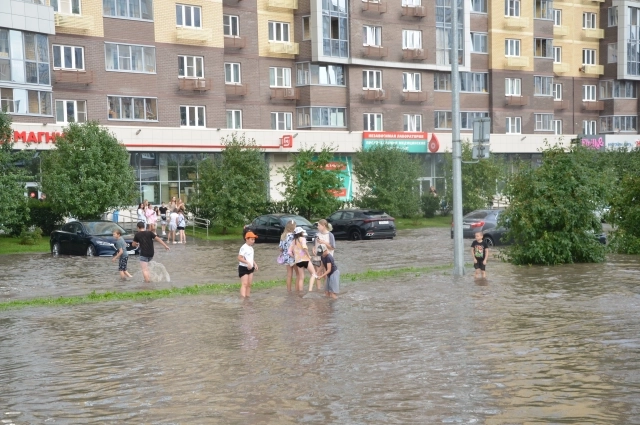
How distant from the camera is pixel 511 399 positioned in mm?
9523

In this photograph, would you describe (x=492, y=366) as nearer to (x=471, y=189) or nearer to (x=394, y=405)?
(x=394, y=405)

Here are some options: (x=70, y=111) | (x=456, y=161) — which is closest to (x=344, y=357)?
(x=456, y=161)

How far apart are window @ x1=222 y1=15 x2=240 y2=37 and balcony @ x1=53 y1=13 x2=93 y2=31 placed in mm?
9426

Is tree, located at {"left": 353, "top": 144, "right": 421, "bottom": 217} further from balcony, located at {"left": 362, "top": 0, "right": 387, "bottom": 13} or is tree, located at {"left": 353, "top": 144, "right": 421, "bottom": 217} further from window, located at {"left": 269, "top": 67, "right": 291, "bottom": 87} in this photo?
balcony, located at {"left": 362, "top": 0, "right": 387, "bottom": 13}

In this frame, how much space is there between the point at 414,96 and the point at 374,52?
4.65 metres

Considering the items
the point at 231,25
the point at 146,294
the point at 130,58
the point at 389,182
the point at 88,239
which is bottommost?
the point at 146,294

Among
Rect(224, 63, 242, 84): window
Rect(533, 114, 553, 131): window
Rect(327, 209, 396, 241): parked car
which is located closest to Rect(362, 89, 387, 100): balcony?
Rect(224, 63, 242, 84): window

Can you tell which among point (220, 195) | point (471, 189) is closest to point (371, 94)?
point (471, 189)

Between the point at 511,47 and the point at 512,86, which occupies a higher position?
the point at 511,47

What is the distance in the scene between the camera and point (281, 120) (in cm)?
5659

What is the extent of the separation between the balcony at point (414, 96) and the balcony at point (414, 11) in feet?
16.7

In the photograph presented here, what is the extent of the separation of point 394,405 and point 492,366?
7.23 feet

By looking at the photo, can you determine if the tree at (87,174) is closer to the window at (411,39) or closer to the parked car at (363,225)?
the parked car at (363,225)

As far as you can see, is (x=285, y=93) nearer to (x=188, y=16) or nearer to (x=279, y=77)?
(x=279, y=77)
